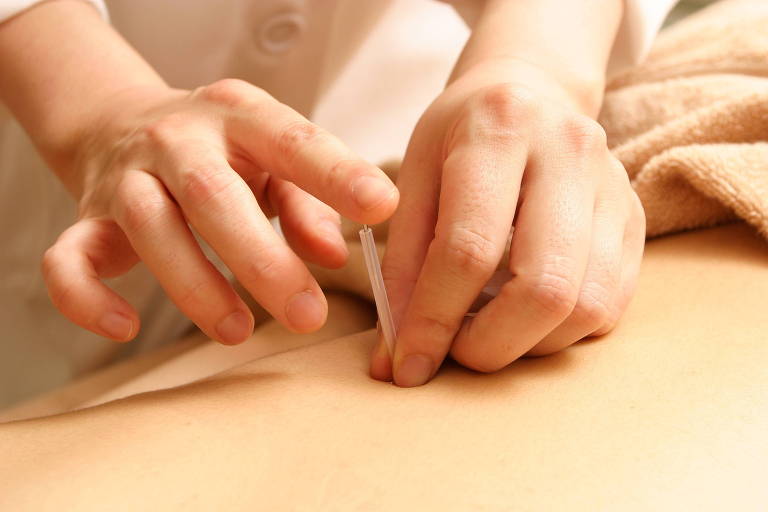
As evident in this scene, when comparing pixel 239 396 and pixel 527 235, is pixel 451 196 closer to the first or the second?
pixel 527 235

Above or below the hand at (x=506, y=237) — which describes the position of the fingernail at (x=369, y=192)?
above

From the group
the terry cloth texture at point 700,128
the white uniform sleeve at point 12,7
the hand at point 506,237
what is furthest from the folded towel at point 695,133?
the white uniform sleeve at point 12,7

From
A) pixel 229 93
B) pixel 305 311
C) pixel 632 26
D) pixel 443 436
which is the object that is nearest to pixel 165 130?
pixel 229 93

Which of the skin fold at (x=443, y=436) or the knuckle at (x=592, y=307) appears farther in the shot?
the knuckle at (x=592, y=307)

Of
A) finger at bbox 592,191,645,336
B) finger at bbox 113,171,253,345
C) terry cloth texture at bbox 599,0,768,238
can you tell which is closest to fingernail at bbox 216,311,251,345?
finger at bbox 113,171,253,345

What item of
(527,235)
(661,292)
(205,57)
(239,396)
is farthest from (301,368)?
(205,57)

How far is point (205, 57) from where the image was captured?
85 centimetres

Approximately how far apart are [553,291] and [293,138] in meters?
0.17

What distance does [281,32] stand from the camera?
0.83 m

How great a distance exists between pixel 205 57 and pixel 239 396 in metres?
0.52

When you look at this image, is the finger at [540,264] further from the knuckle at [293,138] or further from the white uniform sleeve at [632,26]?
the white uniform sleeve at [632,26]

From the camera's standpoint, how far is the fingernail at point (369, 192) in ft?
1.35

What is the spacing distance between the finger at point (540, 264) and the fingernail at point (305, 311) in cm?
9

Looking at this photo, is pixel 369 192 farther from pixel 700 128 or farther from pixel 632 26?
pixel 632 26
